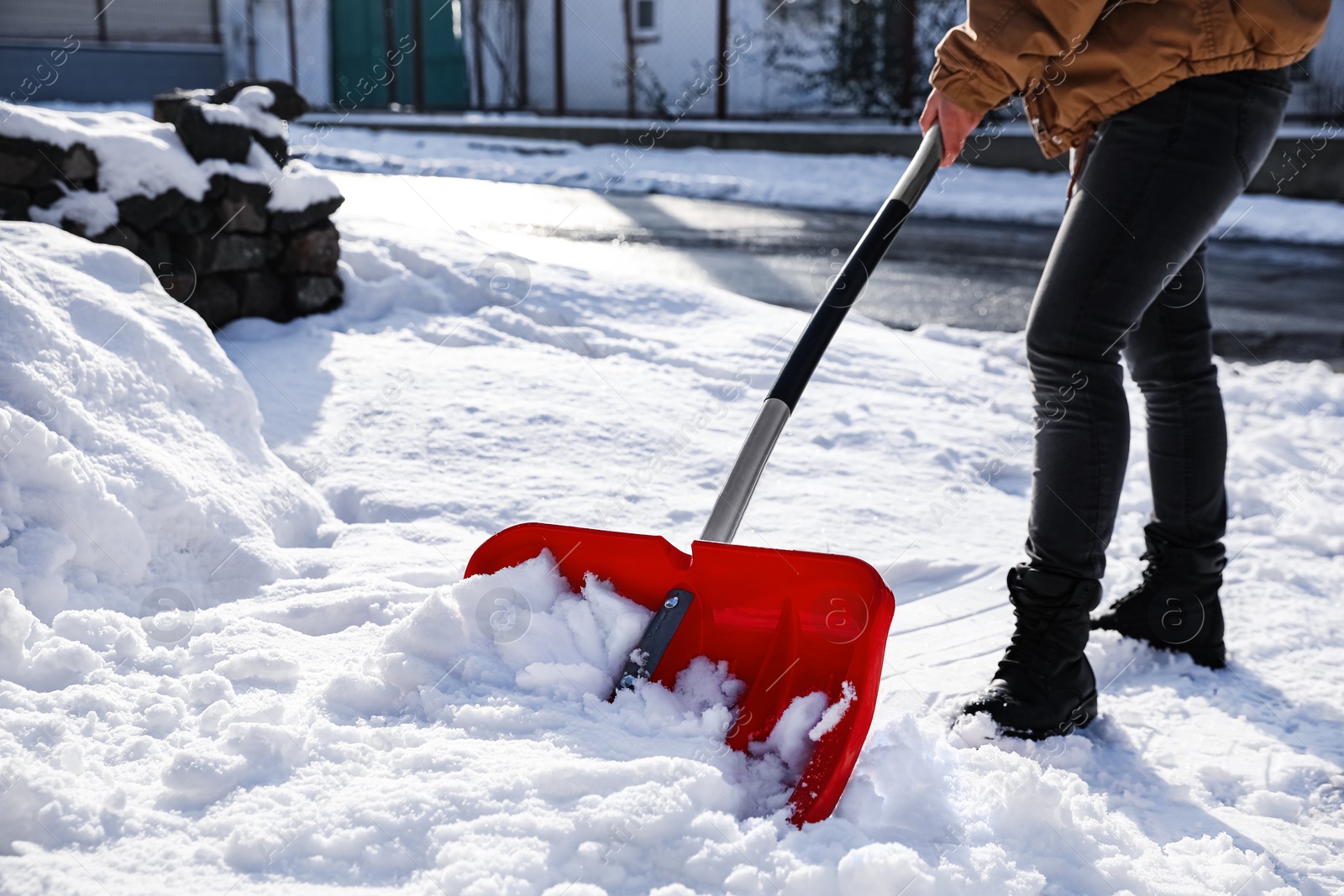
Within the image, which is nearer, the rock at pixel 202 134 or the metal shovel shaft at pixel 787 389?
the metal shovel shaft at pixel 787 389

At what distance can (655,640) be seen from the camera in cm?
152

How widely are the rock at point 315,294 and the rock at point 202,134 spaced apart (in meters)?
0.45

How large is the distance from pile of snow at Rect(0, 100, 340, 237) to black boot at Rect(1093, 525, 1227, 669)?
281cm

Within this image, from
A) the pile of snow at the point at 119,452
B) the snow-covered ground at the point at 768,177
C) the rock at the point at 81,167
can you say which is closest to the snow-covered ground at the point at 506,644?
the pile of snow at the point at 119,452

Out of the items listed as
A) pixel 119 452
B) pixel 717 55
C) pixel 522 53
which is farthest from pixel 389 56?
pixel 119 452

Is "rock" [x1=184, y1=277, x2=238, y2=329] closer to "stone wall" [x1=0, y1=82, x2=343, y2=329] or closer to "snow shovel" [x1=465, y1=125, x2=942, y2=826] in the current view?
"stone wall" [x1=0, y1=82, x2=343, y2=329]

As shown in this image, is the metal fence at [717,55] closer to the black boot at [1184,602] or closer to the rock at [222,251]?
the rock at [222,251]

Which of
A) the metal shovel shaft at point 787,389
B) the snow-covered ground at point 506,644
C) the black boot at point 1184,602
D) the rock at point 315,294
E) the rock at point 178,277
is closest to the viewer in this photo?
the snow-covered ground at point 506,644

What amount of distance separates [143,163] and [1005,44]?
2.66 m

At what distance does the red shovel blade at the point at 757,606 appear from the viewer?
1.43 meters

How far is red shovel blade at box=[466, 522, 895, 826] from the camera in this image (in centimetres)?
143

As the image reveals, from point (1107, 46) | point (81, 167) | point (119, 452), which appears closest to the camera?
point (1107, 46)

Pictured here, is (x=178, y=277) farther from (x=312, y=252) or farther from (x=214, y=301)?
(x=312, y=252)

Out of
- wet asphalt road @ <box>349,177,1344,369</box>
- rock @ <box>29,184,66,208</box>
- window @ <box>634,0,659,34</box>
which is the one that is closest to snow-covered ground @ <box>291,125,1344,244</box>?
wet asphalt road @ <box>349,177,1344,369</box>
